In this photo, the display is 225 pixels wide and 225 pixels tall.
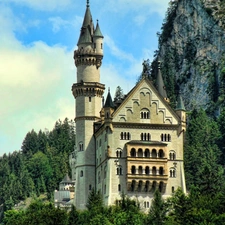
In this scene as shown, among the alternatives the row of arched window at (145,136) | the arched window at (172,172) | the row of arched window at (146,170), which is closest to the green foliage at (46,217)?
the row of arched window at (146,170)

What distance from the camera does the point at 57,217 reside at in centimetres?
12294

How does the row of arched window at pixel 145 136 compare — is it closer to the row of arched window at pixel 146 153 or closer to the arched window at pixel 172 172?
the row of arched window at pixel 146 153

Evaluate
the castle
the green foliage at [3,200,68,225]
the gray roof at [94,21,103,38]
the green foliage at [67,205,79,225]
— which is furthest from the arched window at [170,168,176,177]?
the gray roof at [94,21,103,38]

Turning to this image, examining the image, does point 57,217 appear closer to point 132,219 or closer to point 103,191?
point 132,219

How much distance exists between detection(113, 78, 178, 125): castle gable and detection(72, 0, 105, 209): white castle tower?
6.98 m

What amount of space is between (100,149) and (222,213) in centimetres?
3325

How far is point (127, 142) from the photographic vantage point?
142 meters

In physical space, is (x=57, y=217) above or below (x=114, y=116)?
below

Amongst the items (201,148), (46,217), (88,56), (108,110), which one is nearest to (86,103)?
(88,56)

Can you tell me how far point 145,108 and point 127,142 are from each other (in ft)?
19.0

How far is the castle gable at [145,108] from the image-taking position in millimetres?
143500

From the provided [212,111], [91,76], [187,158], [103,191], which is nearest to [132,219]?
[103,191]

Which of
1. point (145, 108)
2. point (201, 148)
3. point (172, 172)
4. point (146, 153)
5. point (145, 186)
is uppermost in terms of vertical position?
point (201, 148)

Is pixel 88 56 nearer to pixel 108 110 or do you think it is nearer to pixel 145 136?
pixel 108 110
